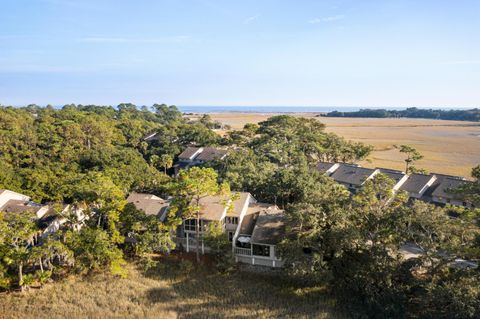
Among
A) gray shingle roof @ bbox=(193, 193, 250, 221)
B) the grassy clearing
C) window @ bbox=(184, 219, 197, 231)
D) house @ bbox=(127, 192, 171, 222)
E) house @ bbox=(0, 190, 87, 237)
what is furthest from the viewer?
house @ bbox=(0, 190, 87, 237)

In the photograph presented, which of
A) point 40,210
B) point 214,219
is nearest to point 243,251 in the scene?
point 214,219

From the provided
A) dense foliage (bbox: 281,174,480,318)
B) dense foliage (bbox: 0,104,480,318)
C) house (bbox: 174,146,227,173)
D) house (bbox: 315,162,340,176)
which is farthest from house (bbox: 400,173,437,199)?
house (bbox: 174,146,227,173)

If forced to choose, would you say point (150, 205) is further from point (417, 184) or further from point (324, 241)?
point (417, 184)

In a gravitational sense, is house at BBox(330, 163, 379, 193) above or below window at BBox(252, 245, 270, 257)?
above

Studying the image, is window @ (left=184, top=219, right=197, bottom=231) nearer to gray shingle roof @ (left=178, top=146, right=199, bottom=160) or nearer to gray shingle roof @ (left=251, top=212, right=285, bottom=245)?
gray shingle roof @ (left=251, top=212, right=285, bottom=245)

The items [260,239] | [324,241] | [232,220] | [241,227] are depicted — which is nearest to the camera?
[324,241]

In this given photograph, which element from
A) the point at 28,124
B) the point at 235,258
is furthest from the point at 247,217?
the point at 28,124
